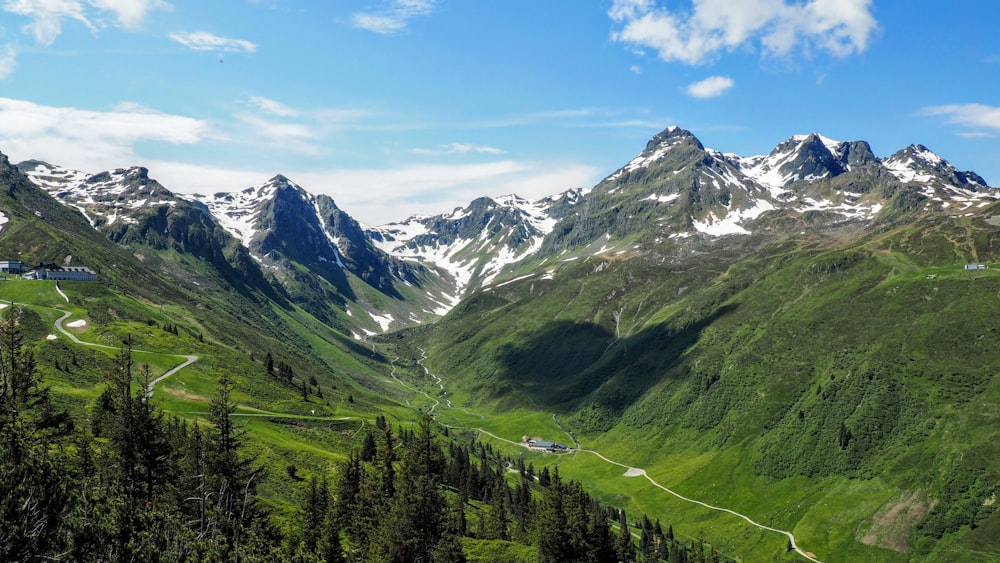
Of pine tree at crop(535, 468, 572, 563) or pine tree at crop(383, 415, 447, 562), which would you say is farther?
pine tree at crop(535, 468, 572, 563)

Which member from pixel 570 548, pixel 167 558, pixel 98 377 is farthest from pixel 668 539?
pixel 167 558

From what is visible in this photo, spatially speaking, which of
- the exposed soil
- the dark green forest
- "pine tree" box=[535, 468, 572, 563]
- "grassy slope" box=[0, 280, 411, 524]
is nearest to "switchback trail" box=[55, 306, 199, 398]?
"grassy slope" box=[0, 280, 411, 524]

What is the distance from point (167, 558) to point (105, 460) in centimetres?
2917

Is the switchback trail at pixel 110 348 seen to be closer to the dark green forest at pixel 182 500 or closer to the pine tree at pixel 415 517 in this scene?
the dark green forest at pixel 182 500

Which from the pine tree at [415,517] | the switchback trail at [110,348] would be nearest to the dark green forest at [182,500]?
the pine tree at [415,517]

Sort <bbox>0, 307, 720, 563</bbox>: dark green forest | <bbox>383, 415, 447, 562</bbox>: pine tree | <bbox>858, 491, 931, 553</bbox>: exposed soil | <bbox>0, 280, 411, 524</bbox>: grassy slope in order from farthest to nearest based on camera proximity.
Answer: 1. <bbox>858, 491, 931, 553</bbox>: exposed soil
2. <bbox>0, 280, 411, 524</bbox>: grassy slope
3. <bbox>383, 415, 447, 562</bbox>: pine tree
4. <bbox>0, 307, 720, 563</bbox>: dark green forest

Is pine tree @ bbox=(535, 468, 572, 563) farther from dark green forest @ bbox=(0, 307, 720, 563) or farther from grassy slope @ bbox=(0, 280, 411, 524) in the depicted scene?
grassy slope @ bbox=(0, 280, 411, 524)

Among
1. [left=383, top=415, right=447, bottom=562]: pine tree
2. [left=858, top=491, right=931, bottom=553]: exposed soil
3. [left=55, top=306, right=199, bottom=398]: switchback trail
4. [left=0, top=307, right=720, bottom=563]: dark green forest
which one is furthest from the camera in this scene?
[left=55, top=306, right=199, bottom=398]: switchback trail

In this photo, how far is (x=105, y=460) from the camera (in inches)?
2007

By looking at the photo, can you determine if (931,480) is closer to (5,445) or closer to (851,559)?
(851,559)

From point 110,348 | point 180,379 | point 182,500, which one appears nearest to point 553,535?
point 182,500

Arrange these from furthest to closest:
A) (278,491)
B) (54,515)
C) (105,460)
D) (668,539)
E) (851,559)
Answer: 1. (668,539)
2. (851,559)
3. (278,491)
4. (105,460)
5. (54,515)

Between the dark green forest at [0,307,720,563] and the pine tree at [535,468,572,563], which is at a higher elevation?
the dark green forest at [0,307,720,563]

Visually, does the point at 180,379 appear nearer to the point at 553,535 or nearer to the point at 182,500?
the point at 182,500
